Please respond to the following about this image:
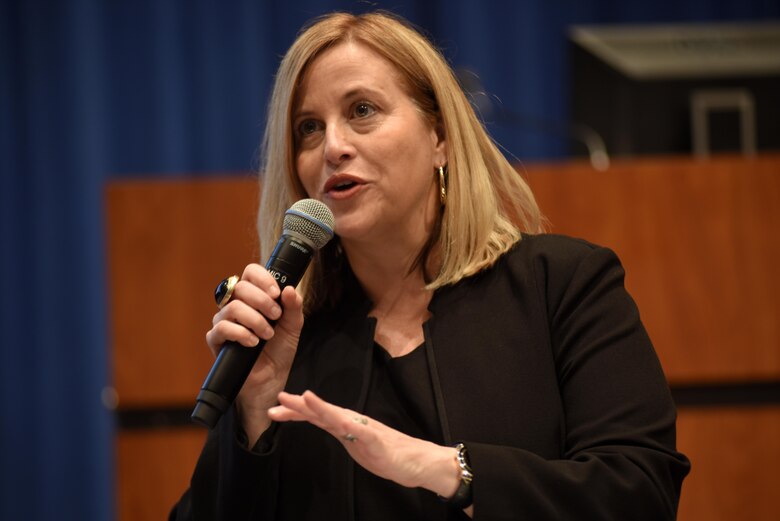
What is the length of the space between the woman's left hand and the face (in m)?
0.41

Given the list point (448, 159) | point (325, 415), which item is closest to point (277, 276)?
point (325, 415)

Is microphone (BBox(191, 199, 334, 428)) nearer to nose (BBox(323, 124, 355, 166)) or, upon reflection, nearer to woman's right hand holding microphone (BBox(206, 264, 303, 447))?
woman's right hand holding microphone (BBox(206, 264, 303, 447))

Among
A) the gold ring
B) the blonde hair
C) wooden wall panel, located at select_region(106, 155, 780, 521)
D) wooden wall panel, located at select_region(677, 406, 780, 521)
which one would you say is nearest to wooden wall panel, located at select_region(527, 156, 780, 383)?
wooden wall panel, located at select_region(106, 155, 780, 521)

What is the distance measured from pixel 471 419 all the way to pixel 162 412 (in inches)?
58.9

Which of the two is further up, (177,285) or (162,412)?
(177,285)

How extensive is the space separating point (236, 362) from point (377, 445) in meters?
0.23

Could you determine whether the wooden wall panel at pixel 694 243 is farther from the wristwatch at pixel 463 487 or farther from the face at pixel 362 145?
the wristwatch at pixel 463 487

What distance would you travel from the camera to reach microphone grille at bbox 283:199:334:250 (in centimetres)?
133

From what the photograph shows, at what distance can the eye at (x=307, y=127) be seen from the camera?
5.08 feet

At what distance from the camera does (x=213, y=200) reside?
2668 millimetres

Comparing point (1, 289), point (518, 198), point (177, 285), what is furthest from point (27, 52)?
point (518, 198)

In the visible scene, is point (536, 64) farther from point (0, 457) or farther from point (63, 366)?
point (0, 457)

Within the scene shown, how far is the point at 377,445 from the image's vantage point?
112cm

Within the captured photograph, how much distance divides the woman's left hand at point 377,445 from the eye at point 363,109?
21.7 inches
